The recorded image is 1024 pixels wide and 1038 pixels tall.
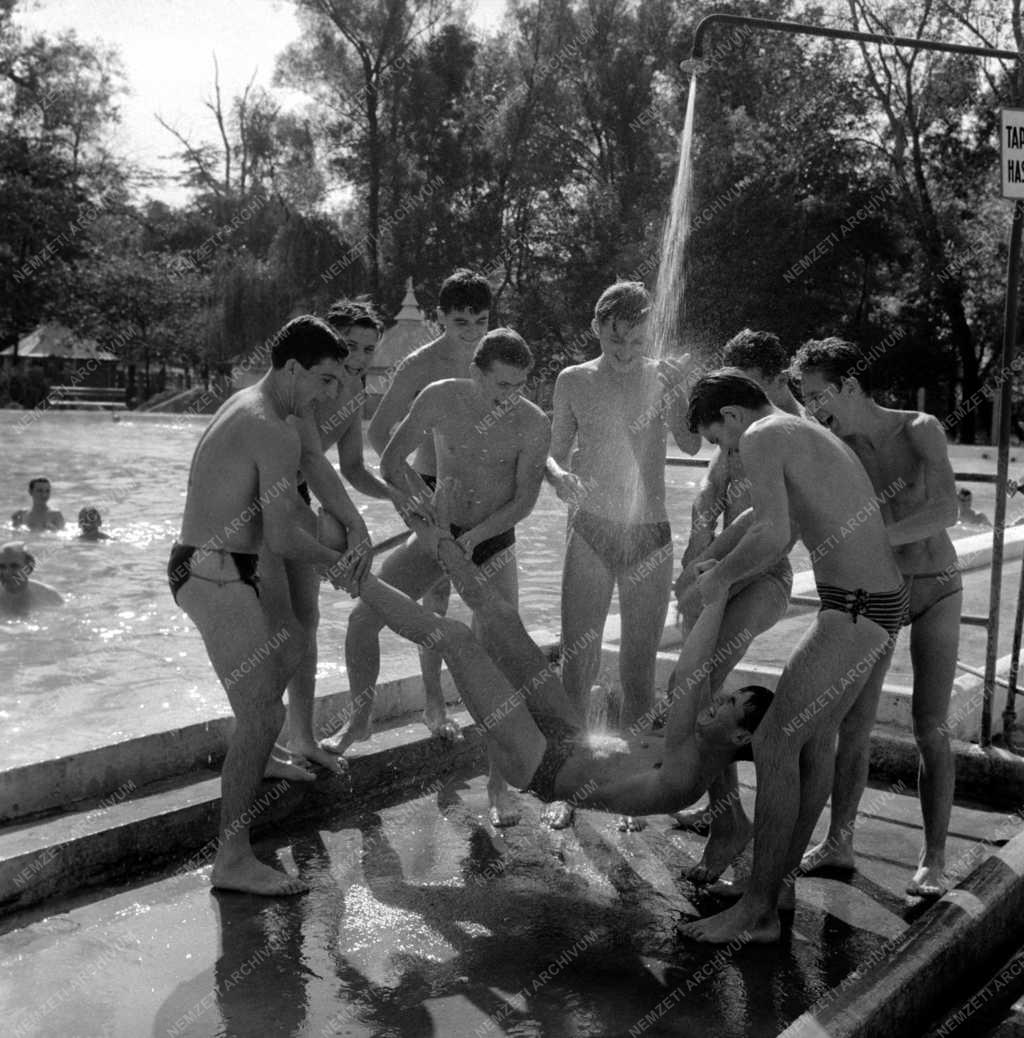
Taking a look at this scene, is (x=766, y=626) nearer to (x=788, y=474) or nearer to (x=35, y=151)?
(x=788, y=474)

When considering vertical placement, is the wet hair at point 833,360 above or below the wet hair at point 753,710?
above

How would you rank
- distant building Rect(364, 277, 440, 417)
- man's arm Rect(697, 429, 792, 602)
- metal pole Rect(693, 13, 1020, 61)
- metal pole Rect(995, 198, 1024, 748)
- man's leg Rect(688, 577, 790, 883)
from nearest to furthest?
man's arm Rect(697, 429, 792, 602) → man's leg Rect(688, 577, 790, 883) → metal pole Rect(995, 198, 1024, 748) → metal pole Rect(693, 13, 1020, 61) → distant building Rect(364, 277, 440, 417)

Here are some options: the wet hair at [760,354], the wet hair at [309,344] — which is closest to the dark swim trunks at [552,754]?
the wet hair at [309,344]

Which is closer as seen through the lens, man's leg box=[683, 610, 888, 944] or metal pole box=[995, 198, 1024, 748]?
man's leg box=[683, 610, 888, 944]

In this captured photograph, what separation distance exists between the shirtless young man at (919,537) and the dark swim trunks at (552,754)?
1.22 meters

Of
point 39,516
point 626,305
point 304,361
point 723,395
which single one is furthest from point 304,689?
point 39,516

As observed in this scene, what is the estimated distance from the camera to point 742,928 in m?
4.00

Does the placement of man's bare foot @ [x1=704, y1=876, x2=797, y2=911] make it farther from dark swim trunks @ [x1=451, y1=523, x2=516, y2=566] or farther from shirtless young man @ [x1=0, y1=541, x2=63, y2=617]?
shirtless young man @ [x1=0, y1=541, x2=63, y2=617]

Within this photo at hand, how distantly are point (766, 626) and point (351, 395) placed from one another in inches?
91.7

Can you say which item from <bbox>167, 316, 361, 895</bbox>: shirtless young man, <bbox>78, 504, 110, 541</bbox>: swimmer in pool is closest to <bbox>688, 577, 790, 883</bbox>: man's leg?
<bbox>167, 316, 361, 895</bbox>: shirtless young man

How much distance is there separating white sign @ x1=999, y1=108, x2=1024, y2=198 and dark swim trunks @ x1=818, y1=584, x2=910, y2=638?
7.36ft

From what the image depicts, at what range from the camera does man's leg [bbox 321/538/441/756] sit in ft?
18.0

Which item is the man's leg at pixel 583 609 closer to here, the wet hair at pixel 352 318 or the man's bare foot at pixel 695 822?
the man's bare foot at pixel 695 822

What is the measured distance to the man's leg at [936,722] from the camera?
4512mm
